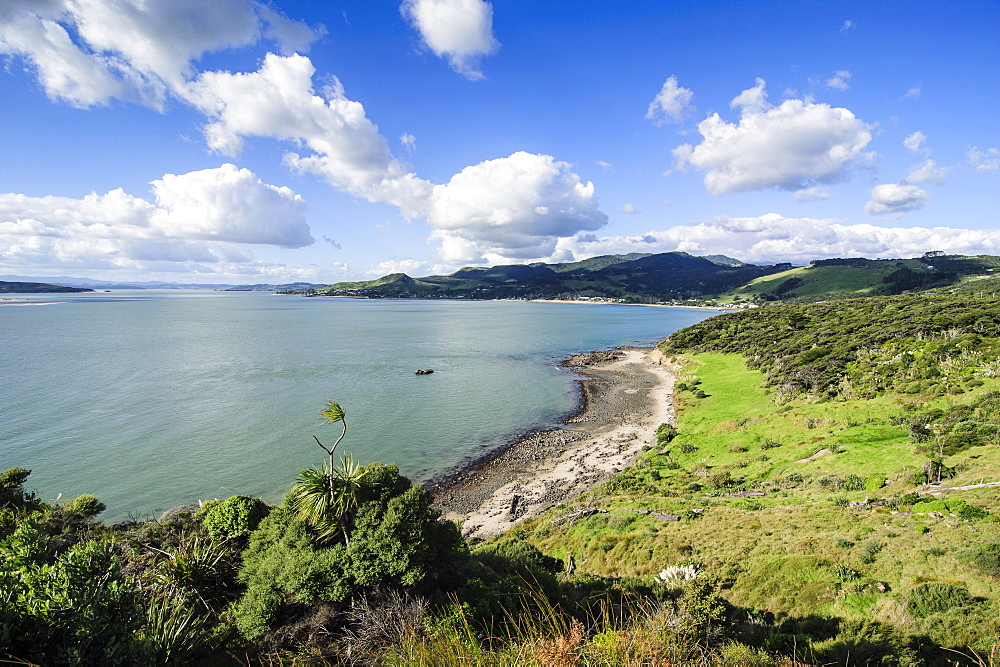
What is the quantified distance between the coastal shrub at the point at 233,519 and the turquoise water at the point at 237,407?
18083mm

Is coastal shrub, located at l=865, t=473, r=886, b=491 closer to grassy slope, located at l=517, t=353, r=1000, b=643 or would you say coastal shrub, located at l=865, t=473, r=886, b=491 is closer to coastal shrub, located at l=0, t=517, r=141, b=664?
grassy slope, located at l=517, t=353, r=1000, b=643

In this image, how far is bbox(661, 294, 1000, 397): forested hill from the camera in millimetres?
35844

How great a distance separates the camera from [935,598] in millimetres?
10734

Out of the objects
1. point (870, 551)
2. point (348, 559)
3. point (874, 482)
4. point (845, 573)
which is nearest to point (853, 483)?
point (874, 482)

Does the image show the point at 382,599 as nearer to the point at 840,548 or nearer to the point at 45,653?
the point at 45,653

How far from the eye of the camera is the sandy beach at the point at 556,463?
93.5 feet

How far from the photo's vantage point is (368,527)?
10.8m

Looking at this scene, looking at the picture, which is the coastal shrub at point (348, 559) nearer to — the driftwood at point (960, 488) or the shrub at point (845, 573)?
the shrub at point (845, 573)

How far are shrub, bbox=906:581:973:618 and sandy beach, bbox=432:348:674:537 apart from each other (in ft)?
61.1

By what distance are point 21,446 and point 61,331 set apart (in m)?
106

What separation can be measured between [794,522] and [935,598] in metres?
7.69

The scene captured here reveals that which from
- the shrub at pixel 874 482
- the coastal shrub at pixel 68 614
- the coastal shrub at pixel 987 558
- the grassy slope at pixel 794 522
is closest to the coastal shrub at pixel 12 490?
the coastal shrub at pixel 68 614

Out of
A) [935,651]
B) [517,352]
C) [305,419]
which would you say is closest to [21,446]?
[305,419]

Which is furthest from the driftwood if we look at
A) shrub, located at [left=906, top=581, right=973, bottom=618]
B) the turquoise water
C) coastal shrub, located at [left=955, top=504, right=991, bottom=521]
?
the turquoise water
